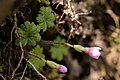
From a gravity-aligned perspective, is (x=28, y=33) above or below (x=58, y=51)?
above

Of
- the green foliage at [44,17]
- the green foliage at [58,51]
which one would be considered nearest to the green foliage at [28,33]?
the green foliage at [44,17]

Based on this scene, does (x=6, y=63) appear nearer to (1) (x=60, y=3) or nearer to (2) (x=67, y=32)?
(1) (x=60, y=3)

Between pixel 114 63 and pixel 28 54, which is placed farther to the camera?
pixel 114 63

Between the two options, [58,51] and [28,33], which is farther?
[58,51]

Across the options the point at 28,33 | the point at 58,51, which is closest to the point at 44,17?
the point at 28,33

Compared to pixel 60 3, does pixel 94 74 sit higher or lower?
Result: lower

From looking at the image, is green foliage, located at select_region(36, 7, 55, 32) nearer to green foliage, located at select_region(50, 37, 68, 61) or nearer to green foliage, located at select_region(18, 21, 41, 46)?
green foliage, located at select_region(18, 21, 41, 46)

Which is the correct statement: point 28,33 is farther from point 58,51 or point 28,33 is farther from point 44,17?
point 58,51

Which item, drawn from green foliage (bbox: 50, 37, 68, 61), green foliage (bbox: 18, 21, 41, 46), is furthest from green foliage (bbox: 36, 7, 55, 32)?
green foliage (bbox: 50, 37, 68, 61)

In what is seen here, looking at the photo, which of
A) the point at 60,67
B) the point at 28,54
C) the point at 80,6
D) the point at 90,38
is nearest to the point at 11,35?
the point at 28,54
